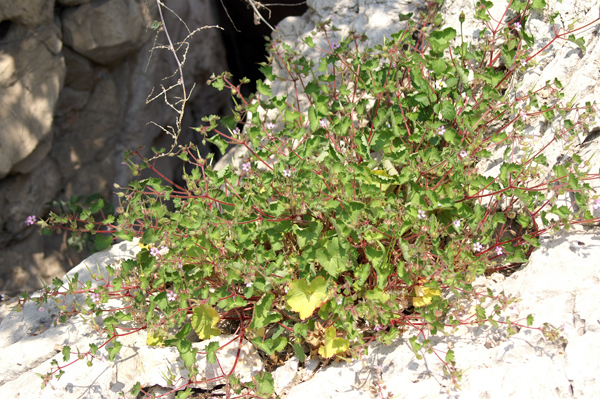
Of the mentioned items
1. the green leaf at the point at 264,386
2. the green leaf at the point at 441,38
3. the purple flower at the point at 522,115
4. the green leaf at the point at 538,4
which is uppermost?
the green leaf at the point at 538,4

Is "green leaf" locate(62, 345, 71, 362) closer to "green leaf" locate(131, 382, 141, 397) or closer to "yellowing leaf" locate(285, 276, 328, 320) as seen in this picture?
"green leaf" locate(131, 382, 141, 397)

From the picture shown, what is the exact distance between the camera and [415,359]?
7.13 ft

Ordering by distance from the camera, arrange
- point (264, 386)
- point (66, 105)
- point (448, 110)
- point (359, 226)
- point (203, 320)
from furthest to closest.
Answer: point (66, 105)
point (448, 110)
point (203, 320)
point (359, 226)
point (264, 386)

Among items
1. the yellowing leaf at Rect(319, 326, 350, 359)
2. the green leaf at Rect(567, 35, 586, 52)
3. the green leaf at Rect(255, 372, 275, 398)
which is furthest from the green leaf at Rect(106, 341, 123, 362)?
the green leaf at Rect(567, 35, 586, 52)

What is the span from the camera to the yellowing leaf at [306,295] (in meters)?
2.26

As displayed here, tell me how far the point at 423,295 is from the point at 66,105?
3.80 m

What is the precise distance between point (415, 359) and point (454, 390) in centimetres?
23

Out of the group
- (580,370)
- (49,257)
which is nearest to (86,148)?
(49,257)

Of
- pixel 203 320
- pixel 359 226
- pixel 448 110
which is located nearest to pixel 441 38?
pixel 448 110

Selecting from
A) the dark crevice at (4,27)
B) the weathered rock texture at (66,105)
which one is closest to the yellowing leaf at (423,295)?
the weathered rock texture at (66,105)

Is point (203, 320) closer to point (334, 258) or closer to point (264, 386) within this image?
point (264, 386)

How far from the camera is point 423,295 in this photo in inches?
92.5

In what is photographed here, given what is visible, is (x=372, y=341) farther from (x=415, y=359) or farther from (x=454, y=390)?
(x=454, y=390)

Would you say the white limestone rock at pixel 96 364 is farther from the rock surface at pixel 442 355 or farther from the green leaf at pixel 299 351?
the green leaf at pixel 299 351
